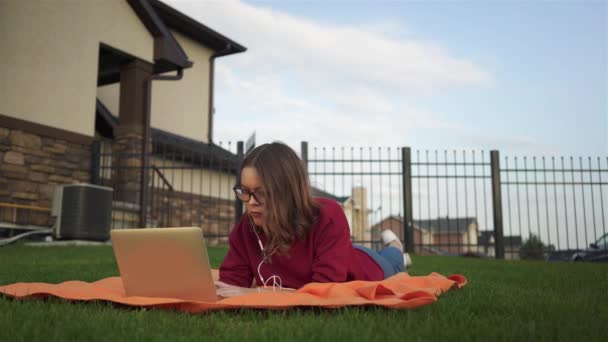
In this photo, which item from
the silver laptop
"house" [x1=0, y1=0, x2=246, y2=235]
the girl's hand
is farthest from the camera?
"house" [x1=0, y1=0, x2=246, y2=235]

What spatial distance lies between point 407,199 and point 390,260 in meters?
6.27

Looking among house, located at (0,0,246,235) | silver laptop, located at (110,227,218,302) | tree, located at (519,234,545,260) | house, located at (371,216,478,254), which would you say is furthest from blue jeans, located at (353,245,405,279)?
A: tree, located at (519,234,545,260)

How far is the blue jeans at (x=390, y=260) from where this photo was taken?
3.37 m

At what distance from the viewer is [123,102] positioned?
1024 cm

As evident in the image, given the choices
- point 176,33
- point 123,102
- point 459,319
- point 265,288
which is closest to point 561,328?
point 459,319

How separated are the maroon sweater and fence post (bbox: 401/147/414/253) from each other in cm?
675

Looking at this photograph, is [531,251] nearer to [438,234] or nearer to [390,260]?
[438,234]

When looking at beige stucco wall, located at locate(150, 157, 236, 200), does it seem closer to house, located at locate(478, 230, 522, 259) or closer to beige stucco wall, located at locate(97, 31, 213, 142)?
beige stucco wall, located at locate(97, 31, 213, 142)

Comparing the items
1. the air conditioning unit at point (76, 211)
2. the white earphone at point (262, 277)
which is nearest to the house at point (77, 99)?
the air conditioning unit at point (76, 211)

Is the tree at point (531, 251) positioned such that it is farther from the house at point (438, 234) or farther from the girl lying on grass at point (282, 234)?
the girl lying on grass at point (282, 234)

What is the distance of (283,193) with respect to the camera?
7.93ft

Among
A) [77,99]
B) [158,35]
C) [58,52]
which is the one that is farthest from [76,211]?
[158,35]

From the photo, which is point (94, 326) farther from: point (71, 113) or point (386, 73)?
point (386, 73)

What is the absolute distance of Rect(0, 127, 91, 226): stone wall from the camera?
25.7 feet
